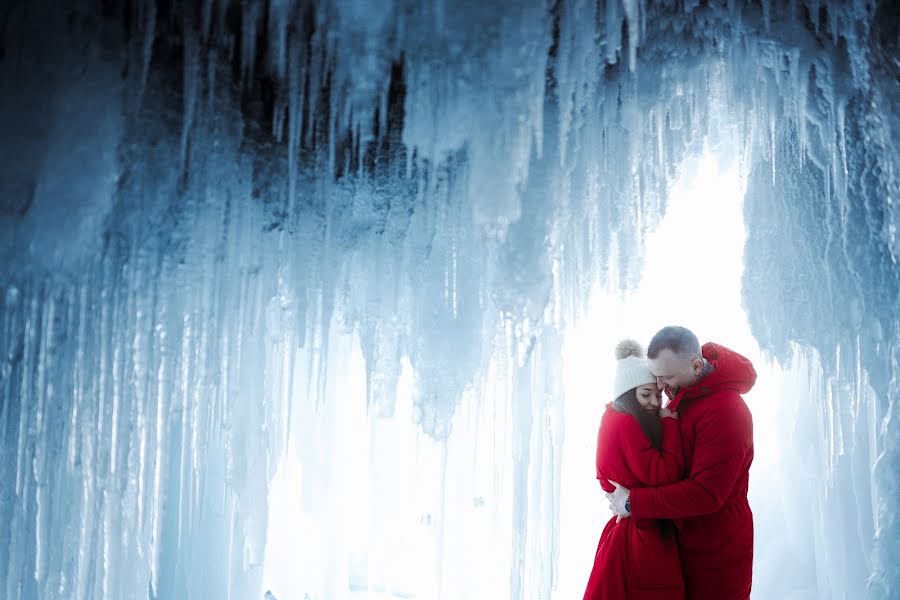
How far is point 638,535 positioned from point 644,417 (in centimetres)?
27

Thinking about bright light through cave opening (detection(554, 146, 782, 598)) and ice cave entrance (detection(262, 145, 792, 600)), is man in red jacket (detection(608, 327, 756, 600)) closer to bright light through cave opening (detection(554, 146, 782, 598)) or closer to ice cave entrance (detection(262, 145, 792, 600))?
ice cave entrance (detection(262, 145, 792, 600))

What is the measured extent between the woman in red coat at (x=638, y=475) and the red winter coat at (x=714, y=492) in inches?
1.6

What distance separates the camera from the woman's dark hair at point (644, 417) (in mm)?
1595

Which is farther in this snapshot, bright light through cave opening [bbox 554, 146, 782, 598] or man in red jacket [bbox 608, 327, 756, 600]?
bright light through cave opening [bbox 554, 146, 782, 598]

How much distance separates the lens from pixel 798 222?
3205mm

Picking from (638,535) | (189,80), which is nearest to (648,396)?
(638,535)

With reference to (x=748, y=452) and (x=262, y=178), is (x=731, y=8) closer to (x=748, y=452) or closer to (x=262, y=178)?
(x=748, y=452)

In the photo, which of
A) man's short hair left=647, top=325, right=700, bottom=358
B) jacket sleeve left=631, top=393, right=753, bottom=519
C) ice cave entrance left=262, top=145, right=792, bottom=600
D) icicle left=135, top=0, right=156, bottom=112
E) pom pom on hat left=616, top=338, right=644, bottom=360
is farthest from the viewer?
ice cave entrance left=262, top=145, right=792, bottom=600

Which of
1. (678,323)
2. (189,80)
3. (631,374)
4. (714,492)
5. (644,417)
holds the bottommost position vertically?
(714,492)

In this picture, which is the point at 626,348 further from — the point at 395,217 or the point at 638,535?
the point at 395,217

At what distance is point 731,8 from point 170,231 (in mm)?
2580

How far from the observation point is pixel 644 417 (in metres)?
1.60

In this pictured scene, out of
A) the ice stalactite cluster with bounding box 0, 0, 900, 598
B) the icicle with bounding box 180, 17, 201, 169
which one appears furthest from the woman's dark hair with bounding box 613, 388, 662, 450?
the icicle with bounding box 180, 17, 201, 169

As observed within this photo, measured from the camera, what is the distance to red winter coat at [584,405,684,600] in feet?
5.01
